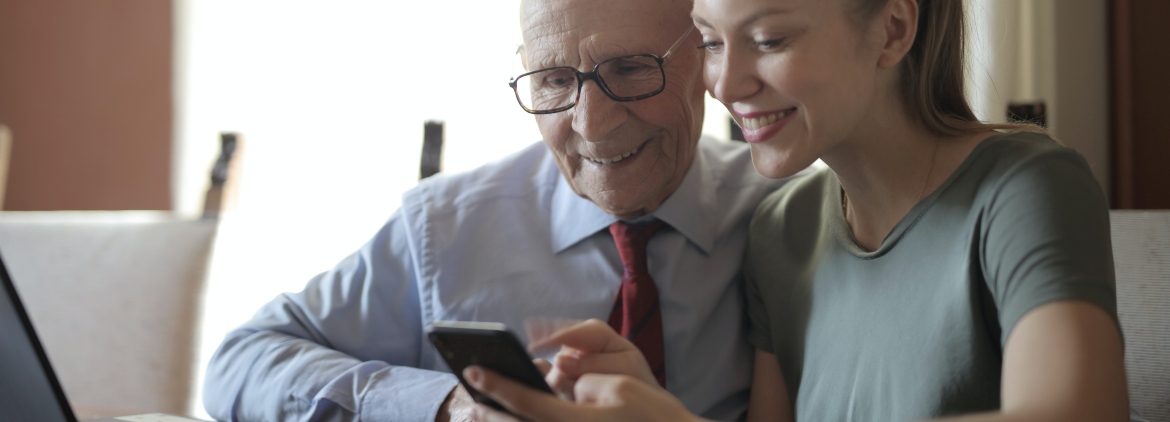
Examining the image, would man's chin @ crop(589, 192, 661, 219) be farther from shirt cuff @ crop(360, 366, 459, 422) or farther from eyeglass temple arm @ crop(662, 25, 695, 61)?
shirt cuff @ crop(360, 366, 459, 422)

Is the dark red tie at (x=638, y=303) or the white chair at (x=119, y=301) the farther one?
the white chair at (x=119, y=301)

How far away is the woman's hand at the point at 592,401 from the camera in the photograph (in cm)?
84

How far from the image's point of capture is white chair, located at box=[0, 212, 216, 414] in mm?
1881

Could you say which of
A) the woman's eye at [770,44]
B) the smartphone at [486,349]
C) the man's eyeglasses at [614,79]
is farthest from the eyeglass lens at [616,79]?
the smartphone at [486,349]

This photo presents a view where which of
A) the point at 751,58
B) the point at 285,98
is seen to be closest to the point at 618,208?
the point at 751,58

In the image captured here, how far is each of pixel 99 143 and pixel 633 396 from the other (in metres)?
3.19

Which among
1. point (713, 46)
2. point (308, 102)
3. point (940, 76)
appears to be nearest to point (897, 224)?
point (940, 76)

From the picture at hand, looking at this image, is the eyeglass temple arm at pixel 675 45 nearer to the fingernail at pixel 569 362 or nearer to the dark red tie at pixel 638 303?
the dark red tie at pixel 638 303

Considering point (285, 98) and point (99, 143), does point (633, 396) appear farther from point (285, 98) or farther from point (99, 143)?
point (99, 143)

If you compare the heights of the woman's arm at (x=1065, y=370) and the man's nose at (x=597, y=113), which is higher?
the man's nose at (x=597, y=113)

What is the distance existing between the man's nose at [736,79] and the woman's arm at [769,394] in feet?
1.55

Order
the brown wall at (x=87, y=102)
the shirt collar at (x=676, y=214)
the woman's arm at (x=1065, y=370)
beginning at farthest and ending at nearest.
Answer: the brown wall at (x=87, y=102) → the shirt collar at (x=676, y=214) → the woman's arm at (x=1065, y=370)

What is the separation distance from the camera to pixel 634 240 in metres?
1.41

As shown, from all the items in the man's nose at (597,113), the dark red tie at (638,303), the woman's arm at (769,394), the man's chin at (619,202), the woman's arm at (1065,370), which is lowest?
the woman's arm at (769,394)
